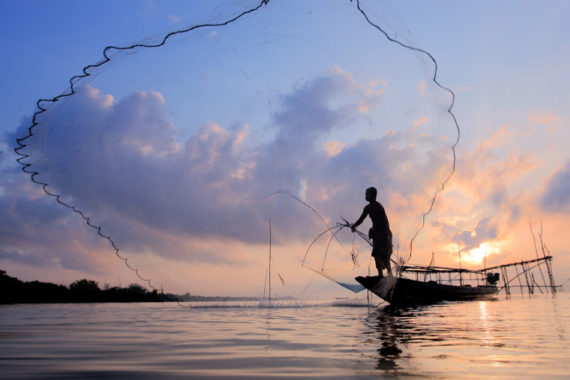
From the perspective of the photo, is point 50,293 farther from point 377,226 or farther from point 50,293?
point 377,226

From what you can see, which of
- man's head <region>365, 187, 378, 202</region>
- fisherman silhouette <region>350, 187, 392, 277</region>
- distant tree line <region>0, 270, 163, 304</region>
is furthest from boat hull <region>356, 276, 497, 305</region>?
distant tree line <region>0, 270, 163, 304</region>

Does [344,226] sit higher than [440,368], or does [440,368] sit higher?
[344,226]

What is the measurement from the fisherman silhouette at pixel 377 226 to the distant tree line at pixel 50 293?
43377 millimetres

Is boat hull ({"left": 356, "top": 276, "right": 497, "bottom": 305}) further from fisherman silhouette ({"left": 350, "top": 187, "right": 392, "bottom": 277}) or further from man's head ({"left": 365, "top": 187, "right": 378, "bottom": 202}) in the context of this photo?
man's head ({"left": 365, "top": 187, "right": 378, "bottom": 202})

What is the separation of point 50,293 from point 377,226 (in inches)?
2696

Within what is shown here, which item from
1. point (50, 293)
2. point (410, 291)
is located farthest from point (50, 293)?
point (410, 291)

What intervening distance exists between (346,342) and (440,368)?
5.98 feet

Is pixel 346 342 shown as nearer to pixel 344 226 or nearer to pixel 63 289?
pixel 344 226

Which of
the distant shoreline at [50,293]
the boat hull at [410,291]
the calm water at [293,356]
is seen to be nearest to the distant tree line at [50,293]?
the distant shoreline at [50,293]

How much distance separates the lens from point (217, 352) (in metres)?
4.51

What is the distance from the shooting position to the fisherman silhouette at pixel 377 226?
14.1 m

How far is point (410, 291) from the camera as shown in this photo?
1873 centimetres

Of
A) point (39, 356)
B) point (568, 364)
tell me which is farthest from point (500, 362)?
point (39, 356)

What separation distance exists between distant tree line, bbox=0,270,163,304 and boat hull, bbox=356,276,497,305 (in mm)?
37757
